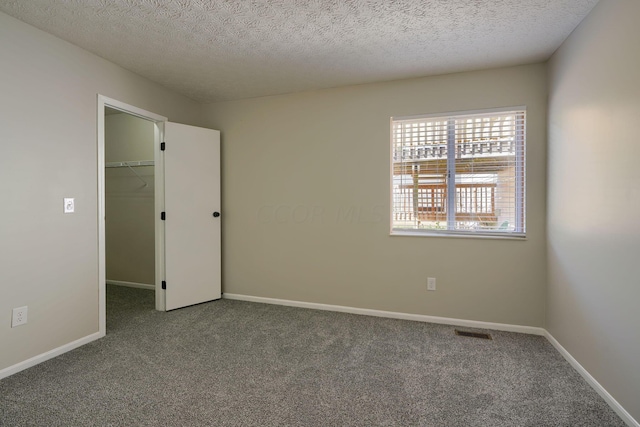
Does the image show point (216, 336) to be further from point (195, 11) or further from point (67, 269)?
point (195, 11)

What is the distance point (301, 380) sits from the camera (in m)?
2.11

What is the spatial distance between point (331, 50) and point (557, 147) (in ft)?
6.71

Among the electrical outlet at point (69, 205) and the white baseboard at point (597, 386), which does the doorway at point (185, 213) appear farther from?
the white baseboard at point (597, 386)

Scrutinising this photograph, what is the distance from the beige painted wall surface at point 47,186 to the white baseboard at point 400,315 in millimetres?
1667

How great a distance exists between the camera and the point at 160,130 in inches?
136

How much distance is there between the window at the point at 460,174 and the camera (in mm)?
2990

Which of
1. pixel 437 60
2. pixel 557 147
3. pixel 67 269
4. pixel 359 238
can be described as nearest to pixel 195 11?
pixel 437 60

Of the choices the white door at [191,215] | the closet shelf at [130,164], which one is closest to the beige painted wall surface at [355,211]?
the white door at [191,215]

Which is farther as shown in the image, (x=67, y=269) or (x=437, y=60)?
(x=437, y=60)

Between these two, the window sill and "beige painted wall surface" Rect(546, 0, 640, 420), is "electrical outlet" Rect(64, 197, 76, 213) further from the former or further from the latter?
"beige painted wall surface" Rect(546, 0, 640, 420)

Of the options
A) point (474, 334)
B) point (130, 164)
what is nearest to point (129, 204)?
point (130, 164)

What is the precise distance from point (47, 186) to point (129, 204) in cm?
225

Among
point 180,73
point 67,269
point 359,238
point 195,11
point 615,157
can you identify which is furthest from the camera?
point 359,238

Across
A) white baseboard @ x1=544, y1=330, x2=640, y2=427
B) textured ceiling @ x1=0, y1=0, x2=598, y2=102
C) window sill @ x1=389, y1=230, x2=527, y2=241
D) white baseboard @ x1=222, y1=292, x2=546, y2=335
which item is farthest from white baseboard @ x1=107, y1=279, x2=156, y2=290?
white baseboard @ x1=544, y1=330, x2=640, y2=427
